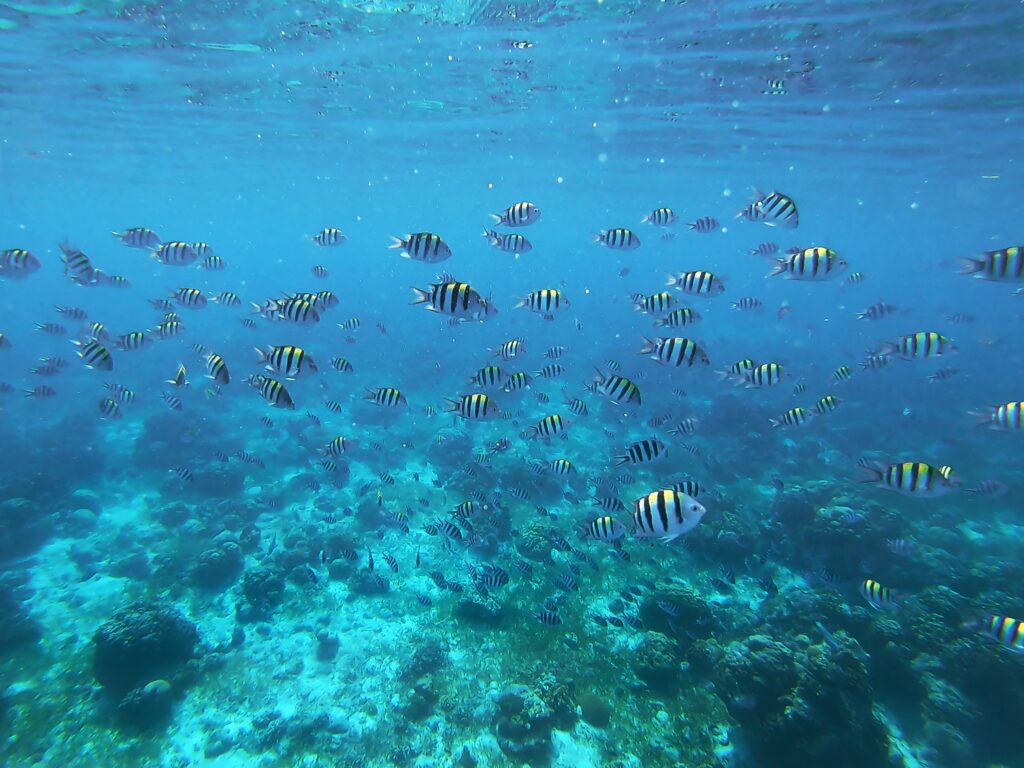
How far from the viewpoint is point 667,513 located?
4.10 m

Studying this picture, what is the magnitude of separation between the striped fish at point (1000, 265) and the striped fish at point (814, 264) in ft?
4.10

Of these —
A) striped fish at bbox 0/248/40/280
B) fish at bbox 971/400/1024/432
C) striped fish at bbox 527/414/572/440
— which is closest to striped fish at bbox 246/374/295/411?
striped fish at bbox 527/414/572/440

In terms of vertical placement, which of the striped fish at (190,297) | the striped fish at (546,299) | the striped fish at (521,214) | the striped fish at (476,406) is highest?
the striped fish at (521,214)

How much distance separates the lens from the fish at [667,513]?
4051mm

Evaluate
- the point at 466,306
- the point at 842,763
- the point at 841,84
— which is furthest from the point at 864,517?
the point at 841,84

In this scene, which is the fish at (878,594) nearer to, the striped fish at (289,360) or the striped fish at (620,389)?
the striped fish at (620,389)

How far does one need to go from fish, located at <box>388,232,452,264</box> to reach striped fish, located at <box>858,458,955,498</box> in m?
5.33

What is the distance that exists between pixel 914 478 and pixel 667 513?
3.18m

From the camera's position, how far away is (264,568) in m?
10.9

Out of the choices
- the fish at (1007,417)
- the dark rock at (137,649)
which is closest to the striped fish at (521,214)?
the fish at (1007,417)

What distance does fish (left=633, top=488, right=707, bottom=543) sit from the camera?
13.3ft

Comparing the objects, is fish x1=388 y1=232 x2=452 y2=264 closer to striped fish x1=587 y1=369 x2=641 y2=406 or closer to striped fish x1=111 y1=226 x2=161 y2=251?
striped fish x1=587 y1=369 x2=641 y2=406

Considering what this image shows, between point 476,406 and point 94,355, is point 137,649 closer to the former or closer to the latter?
point 94,355

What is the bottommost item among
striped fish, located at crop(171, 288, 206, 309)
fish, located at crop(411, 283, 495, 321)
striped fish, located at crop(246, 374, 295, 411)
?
striped fish, located at crop(246, 374, 295, 411)
